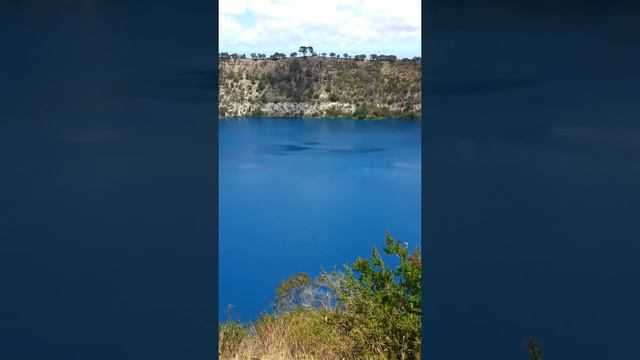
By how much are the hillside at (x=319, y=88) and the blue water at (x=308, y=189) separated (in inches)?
12.5

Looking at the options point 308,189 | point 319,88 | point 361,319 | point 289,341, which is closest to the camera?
point 361,319

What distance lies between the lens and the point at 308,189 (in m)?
17.2

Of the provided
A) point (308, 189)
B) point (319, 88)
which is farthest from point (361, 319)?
point (308, 189)

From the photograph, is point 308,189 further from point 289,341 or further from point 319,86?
point 289,341

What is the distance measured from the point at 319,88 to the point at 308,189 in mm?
3494

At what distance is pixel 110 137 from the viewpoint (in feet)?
9.62

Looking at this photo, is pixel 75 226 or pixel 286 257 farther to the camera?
pixel 286 257
